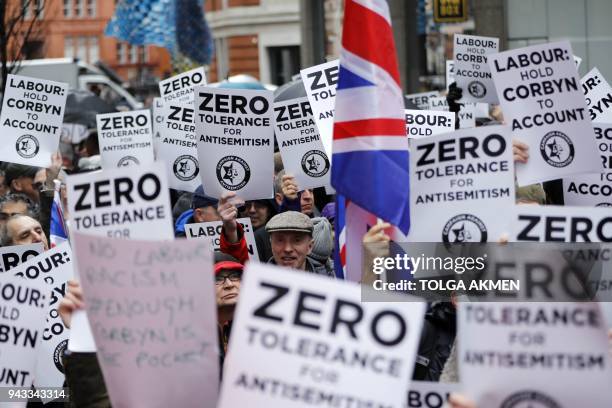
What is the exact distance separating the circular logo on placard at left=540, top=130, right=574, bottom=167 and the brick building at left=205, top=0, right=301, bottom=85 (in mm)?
36023

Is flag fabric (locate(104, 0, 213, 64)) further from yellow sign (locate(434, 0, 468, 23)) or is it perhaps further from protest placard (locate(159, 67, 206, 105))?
protest placard (locate(159, 67, 206, 105))

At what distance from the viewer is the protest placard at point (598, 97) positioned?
8.42 meters

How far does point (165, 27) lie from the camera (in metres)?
34.6

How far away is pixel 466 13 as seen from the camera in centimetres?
1898

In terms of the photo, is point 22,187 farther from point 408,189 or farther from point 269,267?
point 269,267

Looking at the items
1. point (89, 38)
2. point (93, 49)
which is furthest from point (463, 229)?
point (89, 38)

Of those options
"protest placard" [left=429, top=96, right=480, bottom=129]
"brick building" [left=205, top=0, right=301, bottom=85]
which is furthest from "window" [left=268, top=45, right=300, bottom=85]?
"protest placard" [left=429, top=96, right=480, bottom=129]

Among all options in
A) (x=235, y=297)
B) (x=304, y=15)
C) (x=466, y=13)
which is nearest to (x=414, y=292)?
(x=235, y=297)

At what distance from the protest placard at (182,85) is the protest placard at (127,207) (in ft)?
19.1

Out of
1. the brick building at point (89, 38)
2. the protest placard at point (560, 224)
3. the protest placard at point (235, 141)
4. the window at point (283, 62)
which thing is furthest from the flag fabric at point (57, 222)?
the brick building at point (89, 38)

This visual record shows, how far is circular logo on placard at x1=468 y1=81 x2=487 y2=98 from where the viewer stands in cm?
1095

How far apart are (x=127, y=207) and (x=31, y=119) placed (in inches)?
219

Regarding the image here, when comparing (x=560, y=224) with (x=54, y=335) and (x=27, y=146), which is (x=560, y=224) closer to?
(x=54, y=335)

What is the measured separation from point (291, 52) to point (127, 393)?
3968cm
